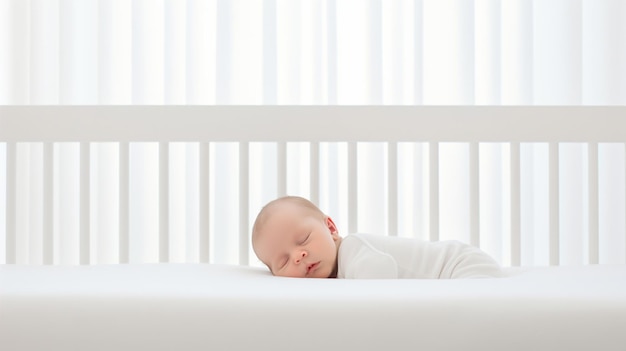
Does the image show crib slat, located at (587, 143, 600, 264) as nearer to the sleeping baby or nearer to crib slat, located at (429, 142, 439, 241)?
crib slat, located at (429, 142, 439, 241)

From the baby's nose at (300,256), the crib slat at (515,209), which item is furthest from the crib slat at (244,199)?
the crib slat at (515,209)

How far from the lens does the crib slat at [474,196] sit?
148cm

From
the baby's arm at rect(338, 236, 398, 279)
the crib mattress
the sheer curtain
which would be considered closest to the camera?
the crib mattress

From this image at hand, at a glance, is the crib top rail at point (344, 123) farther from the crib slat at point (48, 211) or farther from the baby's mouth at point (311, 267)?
the baby's mouth at point (311, 267)

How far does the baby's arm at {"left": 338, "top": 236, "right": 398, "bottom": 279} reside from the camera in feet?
3.57

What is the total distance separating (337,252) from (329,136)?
0.35m

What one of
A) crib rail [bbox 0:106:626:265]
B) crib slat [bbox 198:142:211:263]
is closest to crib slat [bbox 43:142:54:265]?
crib rail [bbox 0:106:626:265]

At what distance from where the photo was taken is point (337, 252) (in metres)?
1.20

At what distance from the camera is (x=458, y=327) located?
836 millimetres

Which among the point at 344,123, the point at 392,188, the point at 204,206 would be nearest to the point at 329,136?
the point at 344,123
